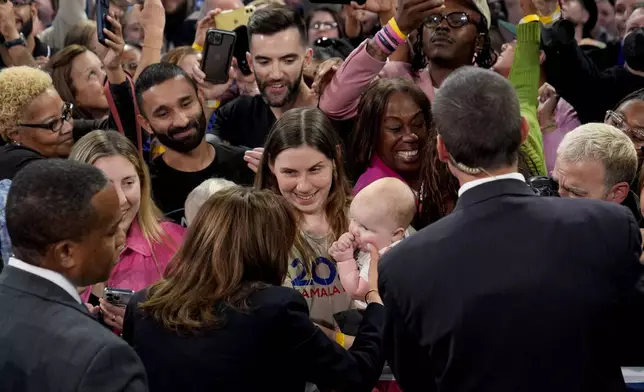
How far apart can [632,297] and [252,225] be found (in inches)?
42.0

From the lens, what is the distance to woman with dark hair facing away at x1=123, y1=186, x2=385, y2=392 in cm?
270

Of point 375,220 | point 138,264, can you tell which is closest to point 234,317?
point 375,220

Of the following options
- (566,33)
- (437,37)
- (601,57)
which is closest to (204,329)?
(437,37)

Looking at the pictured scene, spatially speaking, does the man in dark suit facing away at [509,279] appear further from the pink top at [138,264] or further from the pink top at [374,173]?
the pink top at [374,173]

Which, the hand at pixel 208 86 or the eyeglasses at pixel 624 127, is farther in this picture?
the hand at pixel 208 86

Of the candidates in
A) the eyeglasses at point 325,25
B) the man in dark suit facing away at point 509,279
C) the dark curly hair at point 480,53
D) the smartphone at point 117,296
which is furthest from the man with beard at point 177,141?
the eyeglasses at point 325,25

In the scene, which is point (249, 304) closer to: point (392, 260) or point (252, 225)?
point (252, 225)

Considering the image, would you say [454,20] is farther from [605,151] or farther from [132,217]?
[132,217]

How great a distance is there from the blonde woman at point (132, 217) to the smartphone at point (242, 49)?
1801 mm

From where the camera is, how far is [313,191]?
3705 mm

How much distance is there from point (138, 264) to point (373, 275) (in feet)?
3.06

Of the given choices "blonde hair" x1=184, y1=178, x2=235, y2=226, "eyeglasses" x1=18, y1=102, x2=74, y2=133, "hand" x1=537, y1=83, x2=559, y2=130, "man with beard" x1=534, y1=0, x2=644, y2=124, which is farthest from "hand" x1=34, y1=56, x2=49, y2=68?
"man with beard" x1=534, y1=0, x2=644, y2=124

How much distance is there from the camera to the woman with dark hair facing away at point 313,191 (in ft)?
11.6

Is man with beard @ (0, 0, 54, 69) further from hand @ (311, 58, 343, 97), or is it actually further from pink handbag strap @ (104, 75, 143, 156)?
hand @ (311, 58, 343, 97)
